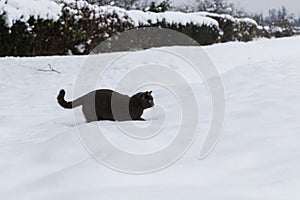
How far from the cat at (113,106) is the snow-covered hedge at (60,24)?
15.3 feet

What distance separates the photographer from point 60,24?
29.9ft

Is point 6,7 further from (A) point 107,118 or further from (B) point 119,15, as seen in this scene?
(A) point 107,118

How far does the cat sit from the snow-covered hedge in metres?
4.67

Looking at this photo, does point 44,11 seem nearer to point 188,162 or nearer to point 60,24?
point 60,24

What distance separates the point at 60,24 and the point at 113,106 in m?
6.02

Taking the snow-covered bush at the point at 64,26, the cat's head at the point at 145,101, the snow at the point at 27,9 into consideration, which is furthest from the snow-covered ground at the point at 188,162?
the snow-covered bush at the point at 64,26

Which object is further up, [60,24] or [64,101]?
[64,101]

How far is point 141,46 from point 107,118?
883 centimetres

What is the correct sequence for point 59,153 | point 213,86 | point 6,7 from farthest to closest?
1. point 6,7
2. point 213,86
3. point 59,153

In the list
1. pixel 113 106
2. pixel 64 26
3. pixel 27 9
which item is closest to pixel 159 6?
pixel 64 26

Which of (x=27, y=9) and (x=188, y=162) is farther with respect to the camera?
(x=27, y=9)

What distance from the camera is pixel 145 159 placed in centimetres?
229

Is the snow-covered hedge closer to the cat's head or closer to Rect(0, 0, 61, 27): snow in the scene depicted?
Rect(0, 0, 61, 27): snow

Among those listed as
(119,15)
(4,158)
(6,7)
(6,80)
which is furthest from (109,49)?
(4,158)
